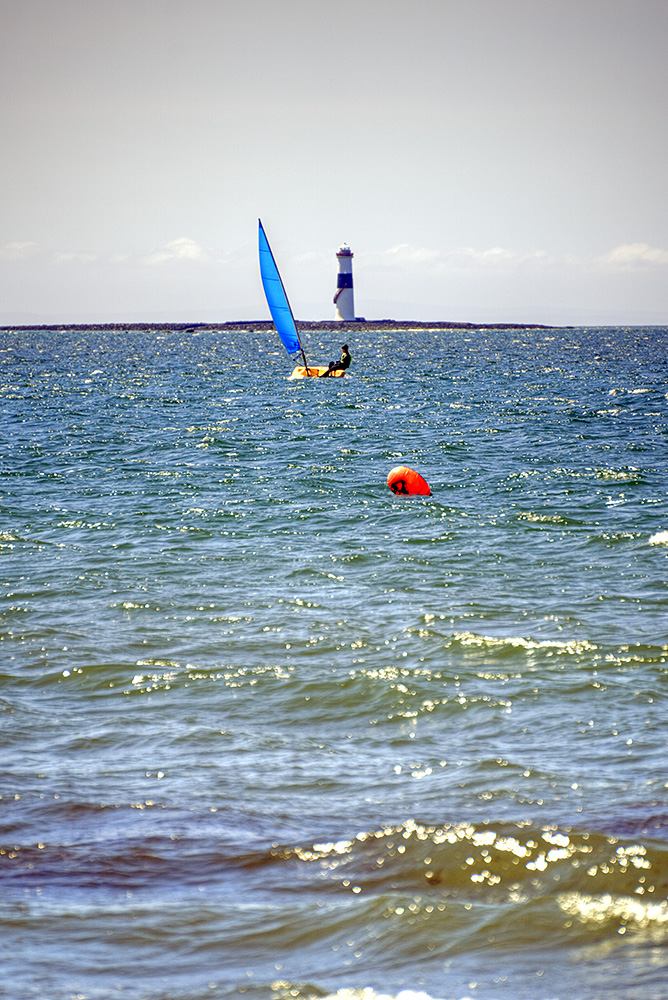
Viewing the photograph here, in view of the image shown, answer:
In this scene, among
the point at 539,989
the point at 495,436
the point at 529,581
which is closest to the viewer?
the point at 539,989

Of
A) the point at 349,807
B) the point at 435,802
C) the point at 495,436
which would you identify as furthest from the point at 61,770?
the point at 495,436

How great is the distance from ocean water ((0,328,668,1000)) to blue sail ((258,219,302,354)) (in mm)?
24677

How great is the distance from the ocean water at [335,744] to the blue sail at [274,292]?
2468cm

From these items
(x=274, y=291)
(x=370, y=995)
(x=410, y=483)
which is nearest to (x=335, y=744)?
(x=370, y=995)

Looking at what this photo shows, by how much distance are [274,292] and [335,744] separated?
1444 inches

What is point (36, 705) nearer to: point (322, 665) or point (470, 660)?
point (322, 665)

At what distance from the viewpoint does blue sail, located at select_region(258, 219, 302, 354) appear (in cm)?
4124

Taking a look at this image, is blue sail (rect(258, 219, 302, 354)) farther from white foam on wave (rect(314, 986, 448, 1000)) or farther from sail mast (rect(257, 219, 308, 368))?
white foam on wave (rect(314, 986, 448, 1000))

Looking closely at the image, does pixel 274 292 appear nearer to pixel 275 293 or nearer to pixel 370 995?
pixel 275 293

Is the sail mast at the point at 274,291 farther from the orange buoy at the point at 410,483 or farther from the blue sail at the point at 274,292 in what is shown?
the orange buoy at the point at 410,483

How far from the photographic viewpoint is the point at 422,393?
4791cm

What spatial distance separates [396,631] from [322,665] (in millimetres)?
1256

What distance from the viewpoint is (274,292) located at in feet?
138

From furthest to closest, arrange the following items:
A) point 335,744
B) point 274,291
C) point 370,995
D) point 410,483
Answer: point 274,291
point 410,483
point 335,744
point 370,995
